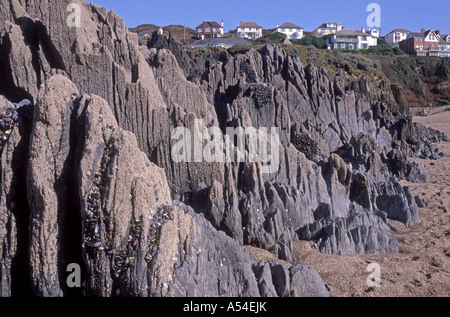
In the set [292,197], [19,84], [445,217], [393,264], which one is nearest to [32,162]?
[19,84]

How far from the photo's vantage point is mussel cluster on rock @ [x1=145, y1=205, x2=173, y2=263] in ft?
17.9

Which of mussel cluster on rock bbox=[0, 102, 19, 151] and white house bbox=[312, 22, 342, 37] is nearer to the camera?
mussel cluster on rock bbox=[0, 102, 19, 151]

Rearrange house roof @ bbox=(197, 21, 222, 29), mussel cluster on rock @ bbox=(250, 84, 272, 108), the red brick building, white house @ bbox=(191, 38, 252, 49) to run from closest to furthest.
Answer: mussel cluster on rock @ bbox=(250, 84, 272, 108), white house @ bbox=(191, 38, 252, 49), the red brick building, house roof @ bbox=(197, 21, 222, 29)

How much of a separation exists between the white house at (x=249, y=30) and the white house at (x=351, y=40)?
18.8 meters

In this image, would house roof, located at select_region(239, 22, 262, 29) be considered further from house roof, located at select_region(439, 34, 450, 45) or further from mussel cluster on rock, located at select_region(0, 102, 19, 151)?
mussel cluster on rock, located at select_region(0, 102, 19, 151)

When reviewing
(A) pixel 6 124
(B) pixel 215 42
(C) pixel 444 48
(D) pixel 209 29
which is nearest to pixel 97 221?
(A) pixel 6 124

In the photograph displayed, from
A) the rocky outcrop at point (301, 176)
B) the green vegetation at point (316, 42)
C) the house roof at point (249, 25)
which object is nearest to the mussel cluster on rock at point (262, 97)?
the rocky outcrop at point (301, 176)

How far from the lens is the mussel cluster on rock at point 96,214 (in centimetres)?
546

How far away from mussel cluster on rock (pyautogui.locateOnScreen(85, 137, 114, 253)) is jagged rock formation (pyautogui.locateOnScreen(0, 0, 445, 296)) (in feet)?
0.05

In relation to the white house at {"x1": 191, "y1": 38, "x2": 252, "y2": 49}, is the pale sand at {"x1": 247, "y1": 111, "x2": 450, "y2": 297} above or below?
below

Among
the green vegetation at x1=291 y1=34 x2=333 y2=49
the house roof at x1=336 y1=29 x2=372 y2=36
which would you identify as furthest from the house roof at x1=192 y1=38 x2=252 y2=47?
the house roof at x1=336 y1=29 x2=372 y2=36

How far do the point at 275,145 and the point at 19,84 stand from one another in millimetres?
5832

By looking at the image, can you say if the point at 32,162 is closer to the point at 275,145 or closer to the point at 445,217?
the point at 275,145

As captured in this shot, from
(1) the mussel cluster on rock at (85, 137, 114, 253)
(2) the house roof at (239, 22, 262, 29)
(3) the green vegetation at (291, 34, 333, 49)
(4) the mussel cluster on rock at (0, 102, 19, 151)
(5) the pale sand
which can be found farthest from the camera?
(2) the house roof at (239, 22, 262, 29)
